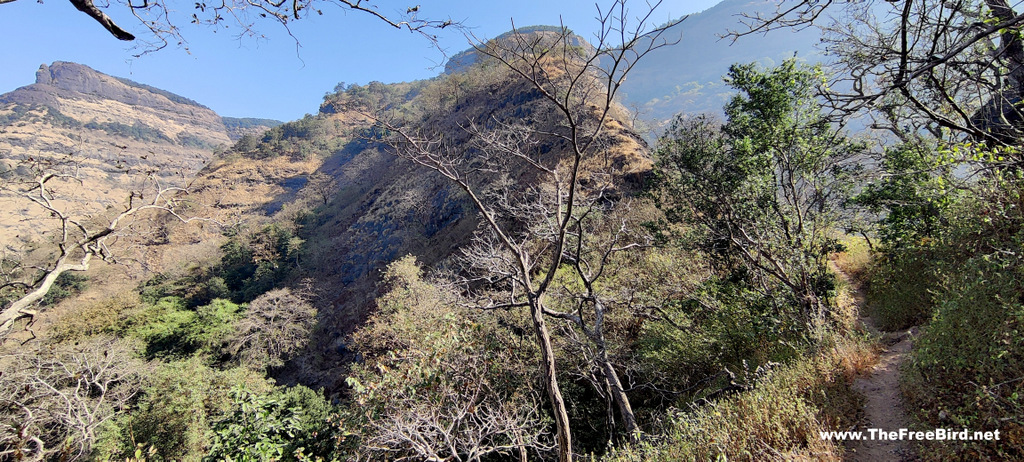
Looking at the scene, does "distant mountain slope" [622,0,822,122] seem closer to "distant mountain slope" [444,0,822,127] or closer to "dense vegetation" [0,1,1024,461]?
"distant mountain slope" [444,0,822,127]

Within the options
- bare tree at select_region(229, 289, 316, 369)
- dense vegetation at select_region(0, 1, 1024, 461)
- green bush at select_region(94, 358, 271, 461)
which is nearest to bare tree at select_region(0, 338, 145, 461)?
dense vegetation at select_region(0, 1, 1024, 461)

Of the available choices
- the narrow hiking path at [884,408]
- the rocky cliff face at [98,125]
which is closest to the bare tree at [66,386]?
the narrow hiking path at [884,408]

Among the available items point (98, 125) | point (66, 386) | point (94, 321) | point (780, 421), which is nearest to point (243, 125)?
point (98, 125)

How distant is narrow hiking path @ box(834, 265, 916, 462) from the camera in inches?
135

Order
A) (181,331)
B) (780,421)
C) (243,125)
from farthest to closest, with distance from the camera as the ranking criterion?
1. (243,125)
2. (181,331)
3. (780,421)

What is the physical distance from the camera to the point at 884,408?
3955 millimetres

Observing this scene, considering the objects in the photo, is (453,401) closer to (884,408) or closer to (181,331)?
(884,408)

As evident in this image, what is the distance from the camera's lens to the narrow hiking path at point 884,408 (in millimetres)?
3426

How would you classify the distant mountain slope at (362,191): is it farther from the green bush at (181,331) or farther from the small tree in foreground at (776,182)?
the small tree in foreground at (776,182)

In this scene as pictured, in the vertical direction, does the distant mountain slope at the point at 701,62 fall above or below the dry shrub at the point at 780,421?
above

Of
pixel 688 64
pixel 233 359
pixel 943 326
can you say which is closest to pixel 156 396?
pixel 233 359

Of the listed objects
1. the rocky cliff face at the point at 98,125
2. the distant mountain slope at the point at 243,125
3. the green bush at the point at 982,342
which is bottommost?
the green bush at the point at 982,342

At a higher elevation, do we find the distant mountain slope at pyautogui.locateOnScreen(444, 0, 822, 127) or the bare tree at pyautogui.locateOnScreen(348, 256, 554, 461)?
the distant mountain slope at pyautogui.locateOnScreen(444, 0, 822, 127)

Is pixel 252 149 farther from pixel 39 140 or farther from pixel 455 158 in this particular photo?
pixel 455 158
